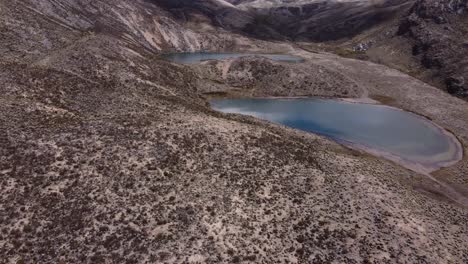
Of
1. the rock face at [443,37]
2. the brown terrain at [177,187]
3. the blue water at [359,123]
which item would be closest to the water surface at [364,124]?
the blue water at [359,123]

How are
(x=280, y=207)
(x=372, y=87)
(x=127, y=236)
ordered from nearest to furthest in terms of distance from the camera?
(x=127, y=236) → (x=280, y=207) → (x=372, y=87)

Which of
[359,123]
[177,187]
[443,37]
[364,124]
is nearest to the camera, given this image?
[177,187]

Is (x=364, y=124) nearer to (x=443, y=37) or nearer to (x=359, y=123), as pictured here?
(x=359, y=123)

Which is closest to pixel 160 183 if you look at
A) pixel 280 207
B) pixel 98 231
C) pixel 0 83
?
pixel 98 231

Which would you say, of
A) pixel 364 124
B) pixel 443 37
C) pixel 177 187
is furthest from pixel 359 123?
→ pixel 443 37

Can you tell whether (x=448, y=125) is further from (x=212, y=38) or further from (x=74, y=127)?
(x=212, y=38)

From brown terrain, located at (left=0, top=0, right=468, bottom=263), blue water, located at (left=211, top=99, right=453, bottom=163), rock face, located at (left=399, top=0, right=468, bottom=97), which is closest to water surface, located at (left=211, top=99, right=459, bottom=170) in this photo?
blue water, located at (left=211, top=99, right=453, bottom=163)
